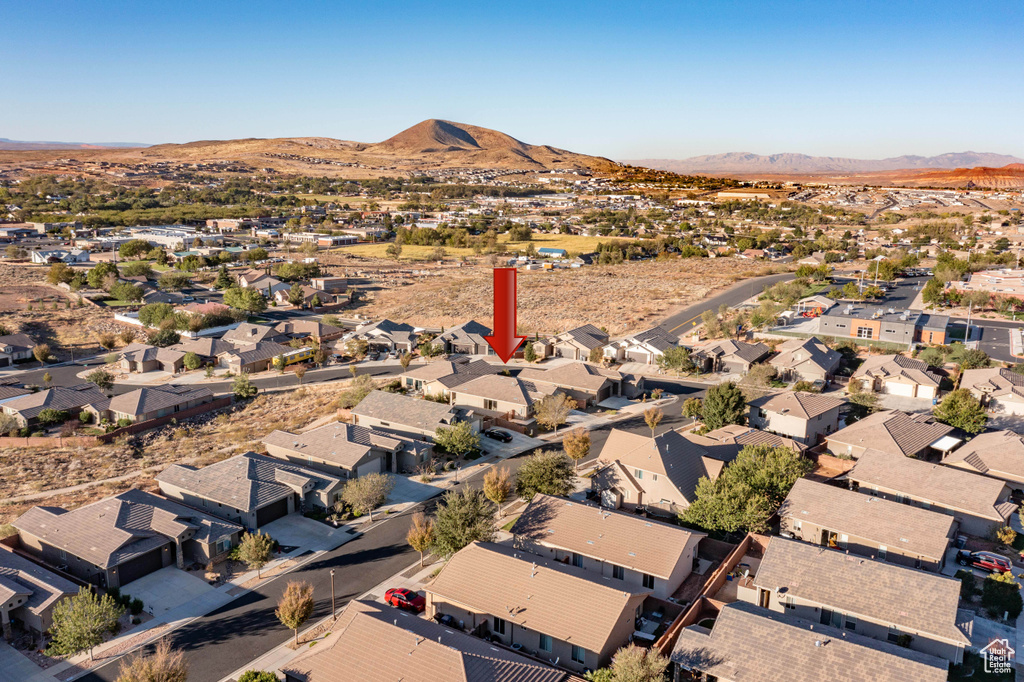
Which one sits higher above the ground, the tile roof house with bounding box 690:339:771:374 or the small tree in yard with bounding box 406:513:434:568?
the tile roof house with bounding box 690:339:771:374

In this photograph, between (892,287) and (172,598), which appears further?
(892,287)

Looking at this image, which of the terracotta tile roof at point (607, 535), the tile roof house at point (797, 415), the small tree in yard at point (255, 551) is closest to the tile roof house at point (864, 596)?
the terracotta tile roof at point (607, 535)

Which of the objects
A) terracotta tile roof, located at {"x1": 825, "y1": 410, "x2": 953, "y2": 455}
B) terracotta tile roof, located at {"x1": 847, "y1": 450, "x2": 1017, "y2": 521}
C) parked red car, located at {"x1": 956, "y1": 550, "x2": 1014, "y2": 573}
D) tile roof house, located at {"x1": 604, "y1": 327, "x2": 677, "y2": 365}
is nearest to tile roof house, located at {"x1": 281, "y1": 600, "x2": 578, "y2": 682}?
parked red car, located at {"x1": 956, "y1": 550, "x2": 1014, "y2": 573}

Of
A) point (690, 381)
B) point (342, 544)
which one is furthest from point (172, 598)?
point (690, 381)

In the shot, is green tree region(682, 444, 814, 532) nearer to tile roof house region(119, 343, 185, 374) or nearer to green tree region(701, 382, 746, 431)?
green tree region(701, 382, 746, 431)

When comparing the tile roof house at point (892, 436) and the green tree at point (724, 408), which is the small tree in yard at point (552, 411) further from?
the tile roof house at point (892, 436)

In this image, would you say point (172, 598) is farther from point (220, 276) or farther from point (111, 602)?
point (220, 276)

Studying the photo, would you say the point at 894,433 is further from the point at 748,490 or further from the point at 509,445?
the point at 509,445
